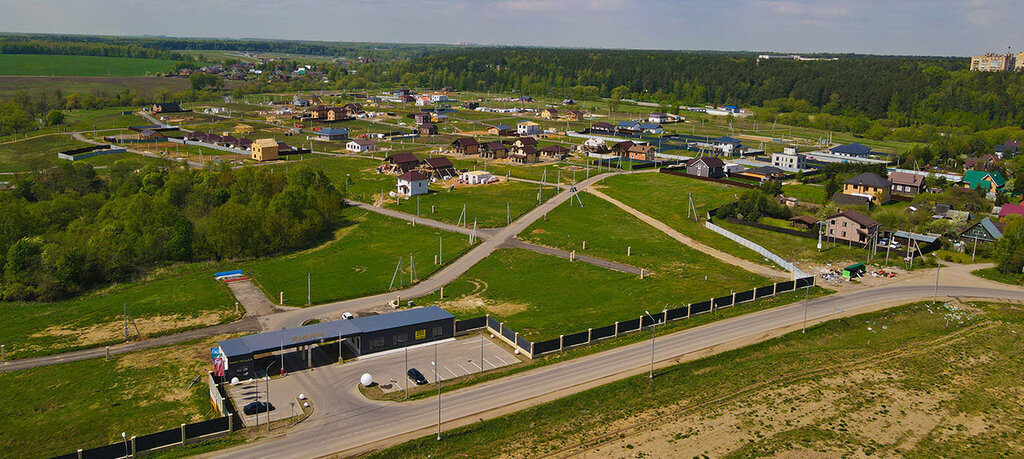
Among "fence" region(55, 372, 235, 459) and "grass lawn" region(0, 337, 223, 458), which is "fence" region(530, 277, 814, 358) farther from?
"grass lawn" region(0, 337, 223, 458)

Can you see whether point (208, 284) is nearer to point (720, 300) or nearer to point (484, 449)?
point (484, 449)

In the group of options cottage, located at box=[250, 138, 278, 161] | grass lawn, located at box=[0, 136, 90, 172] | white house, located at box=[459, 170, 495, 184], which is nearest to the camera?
white house, located at box=[459, 170, 495, 184]

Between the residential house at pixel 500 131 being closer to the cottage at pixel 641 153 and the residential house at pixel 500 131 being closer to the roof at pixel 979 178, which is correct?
the cottage at pixel 641 153

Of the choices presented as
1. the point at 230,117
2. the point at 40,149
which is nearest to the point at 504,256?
the point at 40,149

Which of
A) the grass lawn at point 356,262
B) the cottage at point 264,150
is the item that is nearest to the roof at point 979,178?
the grass lawn at point 356,262

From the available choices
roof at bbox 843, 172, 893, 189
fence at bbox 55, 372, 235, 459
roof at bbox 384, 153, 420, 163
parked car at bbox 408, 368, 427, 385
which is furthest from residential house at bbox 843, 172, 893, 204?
fence at bbox 55, 372, 235, 459

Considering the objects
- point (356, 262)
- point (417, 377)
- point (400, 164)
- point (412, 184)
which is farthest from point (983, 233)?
point (400, 164)
